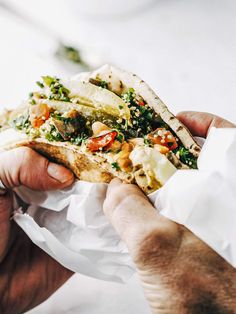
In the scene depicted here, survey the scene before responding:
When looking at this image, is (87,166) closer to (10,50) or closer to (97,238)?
(97,238)

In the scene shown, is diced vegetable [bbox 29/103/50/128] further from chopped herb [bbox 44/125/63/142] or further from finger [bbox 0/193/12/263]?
finger [bbox 0/193/12/263]

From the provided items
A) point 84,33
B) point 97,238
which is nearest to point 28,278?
point 97,238

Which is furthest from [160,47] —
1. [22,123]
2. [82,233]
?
[82,233]

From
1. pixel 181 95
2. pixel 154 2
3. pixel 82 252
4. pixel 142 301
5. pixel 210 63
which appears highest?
pixel 154 2

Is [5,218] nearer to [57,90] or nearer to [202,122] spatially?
[57,90]

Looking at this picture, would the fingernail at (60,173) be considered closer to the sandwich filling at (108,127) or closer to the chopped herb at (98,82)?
the sandwich filling at (108,127)

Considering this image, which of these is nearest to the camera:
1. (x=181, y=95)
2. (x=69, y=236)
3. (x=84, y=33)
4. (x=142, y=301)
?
(x=69, y=236)

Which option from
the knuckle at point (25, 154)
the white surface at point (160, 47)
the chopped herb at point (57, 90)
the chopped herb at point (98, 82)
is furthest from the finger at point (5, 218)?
the white surface at point (160, 47)
